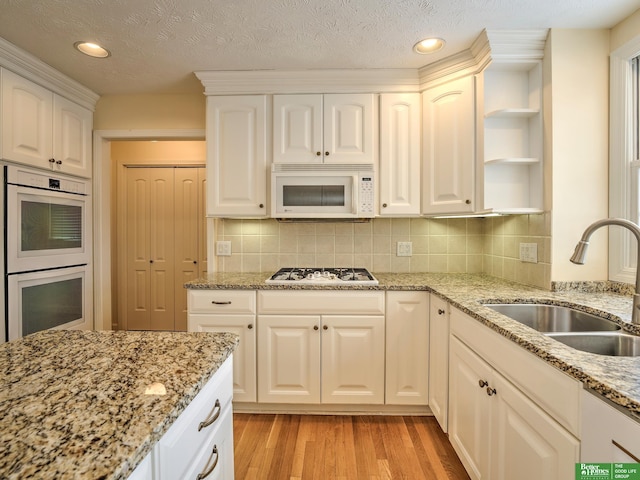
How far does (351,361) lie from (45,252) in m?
2.15

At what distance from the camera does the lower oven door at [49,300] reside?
6.30 feet

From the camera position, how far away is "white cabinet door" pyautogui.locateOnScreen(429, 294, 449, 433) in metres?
1.70

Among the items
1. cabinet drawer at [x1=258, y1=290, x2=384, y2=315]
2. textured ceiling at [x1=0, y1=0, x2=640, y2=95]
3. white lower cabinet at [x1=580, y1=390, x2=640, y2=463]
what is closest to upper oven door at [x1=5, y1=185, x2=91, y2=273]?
textured ceiling at [x1=0, y1=0, x2=640, y2=95]

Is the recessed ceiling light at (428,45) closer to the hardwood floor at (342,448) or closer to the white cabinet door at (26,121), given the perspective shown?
the hardwood floor at (342,448)

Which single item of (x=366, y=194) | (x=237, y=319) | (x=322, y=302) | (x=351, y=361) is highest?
(x=366, y=194)

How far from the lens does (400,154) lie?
2.17 meters

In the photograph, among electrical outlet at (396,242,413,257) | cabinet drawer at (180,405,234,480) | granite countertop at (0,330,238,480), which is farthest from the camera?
electrical outlet at (396,242,413,257)

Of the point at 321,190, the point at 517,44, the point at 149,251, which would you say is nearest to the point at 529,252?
the point at 517,44

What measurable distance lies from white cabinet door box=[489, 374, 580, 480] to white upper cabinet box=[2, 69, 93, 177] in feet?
9.26

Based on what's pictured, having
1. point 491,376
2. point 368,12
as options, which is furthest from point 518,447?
point 368,12

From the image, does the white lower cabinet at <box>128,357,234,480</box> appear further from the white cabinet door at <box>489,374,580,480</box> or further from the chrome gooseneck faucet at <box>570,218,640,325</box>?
the chrome gooseneck faucet at <box>570,218,640,325</box>

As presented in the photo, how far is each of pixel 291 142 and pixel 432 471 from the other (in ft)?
6.79

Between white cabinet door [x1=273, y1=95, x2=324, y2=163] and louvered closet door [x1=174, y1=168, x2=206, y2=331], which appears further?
louvered closet door [x1=174, y1=168, x2=206, y2=331]

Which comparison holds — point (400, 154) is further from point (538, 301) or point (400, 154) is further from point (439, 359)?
point (439, 359)
